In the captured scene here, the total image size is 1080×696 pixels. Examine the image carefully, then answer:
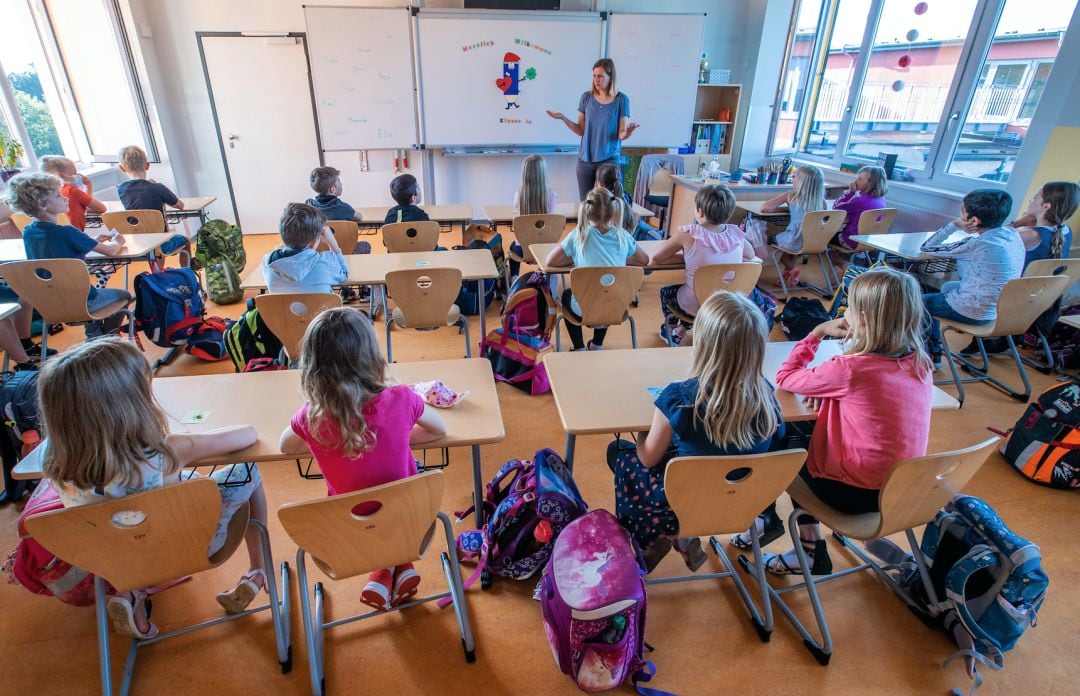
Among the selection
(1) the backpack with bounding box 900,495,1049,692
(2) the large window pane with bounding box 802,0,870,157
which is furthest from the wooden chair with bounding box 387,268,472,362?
(2) the large window pane with bounding box 802,0,870,157

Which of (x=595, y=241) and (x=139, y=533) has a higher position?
(x=595, y=241)

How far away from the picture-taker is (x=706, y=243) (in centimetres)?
304

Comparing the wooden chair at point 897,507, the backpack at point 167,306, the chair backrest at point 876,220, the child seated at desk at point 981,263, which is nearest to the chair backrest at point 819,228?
the chair backrest at point 876,220

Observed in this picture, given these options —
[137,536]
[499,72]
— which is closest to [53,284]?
[137,536]

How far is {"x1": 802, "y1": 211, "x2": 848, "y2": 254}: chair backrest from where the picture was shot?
4137 mm

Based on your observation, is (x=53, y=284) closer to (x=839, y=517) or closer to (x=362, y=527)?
(x=362, y=527)

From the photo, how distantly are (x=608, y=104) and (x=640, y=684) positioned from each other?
176 inches

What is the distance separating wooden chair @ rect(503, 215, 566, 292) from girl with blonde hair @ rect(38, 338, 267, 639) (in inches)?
106

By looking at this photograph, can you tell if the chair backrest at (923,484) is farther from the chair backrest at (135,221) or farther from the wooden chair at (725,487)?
the chair backrest at (135,221)

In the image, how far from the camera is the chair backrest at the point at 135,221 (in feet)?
12.7

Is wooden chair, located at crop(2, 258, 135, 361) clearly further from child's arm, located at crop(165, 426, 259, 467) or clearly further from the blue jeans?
the blue jeans

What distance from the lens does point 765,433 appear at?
59.7 inches

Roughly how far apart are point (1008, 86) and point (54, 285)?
653cm

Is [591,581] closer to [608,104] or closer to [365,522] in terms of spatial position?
[365,522]
